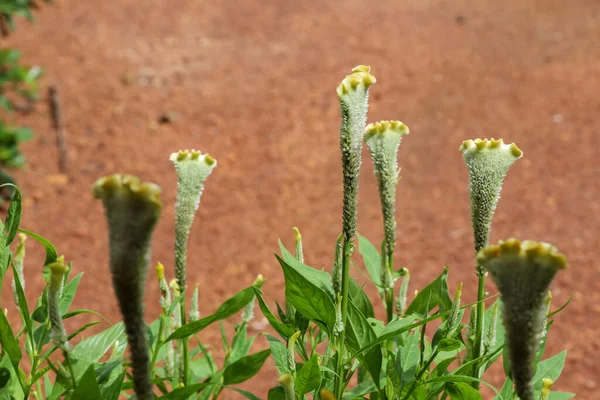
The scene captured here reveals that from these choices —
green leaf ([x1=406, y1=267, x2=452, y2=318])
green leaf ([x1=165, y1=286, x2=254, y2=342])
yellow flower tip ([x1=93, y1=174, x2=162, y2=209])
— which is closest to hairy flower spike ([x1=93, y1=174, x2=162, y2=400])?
yellow flower tip ([x1=93, y1=174, x2=162, y2=209])

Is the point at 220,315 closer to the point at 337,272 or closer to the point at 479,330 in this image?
the point at 337,272

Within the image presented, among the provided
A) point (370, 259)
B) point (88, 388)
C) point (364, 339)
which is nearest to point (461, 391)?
point (364, 339)

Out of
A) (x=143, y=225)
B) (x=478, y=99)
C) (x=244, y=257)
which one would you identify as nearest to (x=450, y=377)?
(x=143, y=225)

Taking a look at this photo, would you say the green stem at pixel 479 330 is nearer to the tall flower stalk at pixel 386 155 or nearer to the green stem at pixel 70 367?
the tall flower stalk at pixel 386 155

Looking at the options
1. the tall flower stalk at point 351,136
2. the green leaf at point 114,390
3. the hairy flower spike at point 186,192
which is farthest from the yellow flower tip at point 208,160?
the green leaf at point 114,390

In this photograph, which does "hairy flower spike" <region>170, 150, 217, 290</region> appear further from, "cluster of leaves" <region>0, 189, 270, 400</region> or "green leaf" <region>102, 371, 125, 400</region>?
"green leaf" <region>102, 371, 125, 400</region>
